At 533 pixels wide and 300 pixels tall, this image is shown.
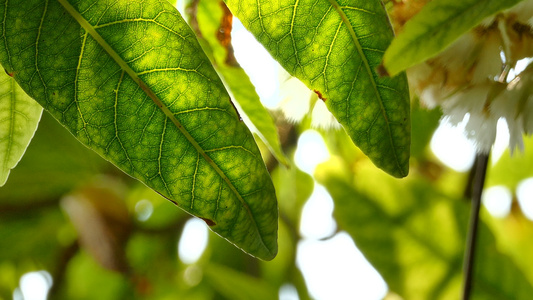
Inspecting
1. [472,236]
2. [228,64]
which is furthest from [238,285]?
[228,64]

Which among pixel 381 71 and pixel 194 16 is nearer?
pixel 381 71

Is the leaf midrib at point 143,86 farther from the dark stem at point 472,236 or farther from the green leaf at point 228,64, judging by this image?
the dark stem at point 472,236

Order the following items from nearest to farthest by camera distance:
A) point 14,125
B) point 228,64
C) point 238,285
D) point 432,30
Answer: point 432,30 < point 14,125 < point 228,64 < point 238,285

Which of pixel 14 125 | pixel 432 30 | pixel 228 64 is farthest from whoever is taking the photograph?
A: pixel 228 64

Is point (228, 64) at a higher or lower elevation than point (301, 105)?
higher

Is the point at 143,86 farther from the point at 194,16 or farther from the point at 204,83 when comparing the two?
the point at 194,16

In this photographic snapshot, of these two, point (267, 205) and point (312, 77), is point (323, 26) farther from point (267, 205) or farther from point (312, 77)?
point (267, 205)

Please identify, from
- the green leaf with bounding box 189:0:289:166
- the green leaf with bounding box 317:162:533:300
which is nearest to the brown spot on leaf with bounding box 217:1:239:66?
the green leaf with bounding box 189:0:289:166

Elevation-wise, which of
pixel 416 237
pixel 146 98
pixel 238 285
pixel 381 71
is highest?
pixel 146 98
